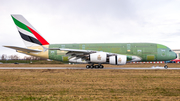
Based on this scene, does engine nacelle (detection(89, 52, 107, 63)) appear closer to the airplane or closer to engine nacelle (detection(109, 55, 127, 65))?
the airplane

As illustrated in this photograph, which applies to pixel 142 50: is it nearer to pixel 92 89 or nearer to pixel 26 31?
pixel 92 89

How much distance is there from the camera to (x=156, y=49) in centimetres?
2456

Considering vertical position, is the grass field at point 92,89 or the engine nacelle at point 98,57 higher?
the engine nacelle at point 98,57

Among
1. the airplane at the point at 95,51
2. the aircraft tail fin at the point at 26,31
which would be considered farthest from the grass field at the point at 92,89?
the aircraft tail fin at the point at 26,31

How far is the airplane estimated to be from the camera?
907 inches

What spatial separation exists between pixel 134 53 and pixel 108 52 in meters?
3.96

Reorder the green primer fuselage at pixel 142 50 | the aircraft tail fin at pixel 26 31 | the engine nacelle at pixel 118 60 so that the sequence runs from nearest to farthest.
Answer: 1. the engine nacelle at pixel 118 60
2. the green primer fuselage at pixel 142 50
3. the aircraft tail fin at pixel 26 31

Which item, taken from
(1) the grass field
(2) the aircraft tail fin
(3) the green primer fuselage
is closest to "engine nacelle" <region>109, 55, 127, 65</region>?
(3) the green primer fuselage

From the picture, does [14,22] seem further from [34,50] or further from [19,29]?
[34,50]

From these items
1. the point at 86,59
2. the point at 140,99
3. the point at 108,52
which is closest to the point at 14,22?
the point at 86,59

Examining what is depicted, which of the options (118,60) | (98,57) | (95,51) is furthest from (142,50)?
(95,51)

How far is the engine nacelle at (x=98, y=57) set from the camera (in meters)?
22.9

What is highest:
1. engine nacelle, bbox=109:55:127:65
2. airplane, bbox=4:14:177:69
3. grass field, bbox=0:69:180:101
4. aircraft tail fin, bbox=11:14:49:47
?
aircraft tail fin, bbox=11:14:49:47

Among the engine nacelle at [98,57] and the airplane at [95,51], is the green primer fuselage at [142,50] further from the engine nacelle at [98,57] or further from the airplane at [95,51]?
the engine nacelle at [98,57]
